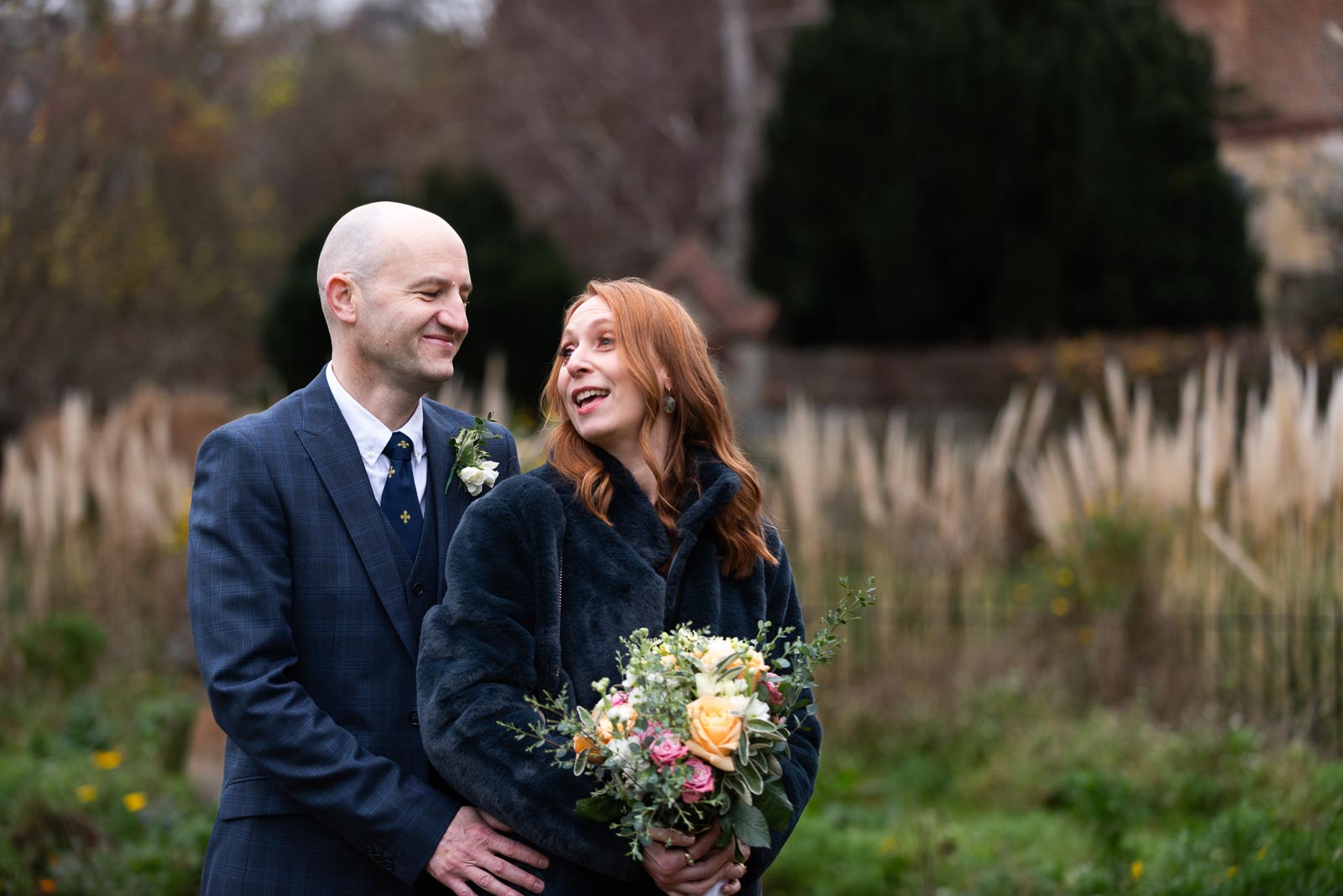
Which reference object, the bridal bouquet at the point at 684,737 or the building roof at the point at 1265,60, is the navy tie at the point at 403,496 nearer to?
the bridal bouquet at the point at 684,737

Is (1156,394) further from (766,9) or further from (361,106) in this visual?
(361,106)

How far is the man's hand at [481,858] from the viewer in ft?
7.20

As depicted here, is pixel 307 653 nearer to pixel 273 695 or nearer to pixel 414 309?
pixel 273 695

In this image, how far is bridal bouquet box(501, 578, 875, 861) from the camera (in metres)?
2.00

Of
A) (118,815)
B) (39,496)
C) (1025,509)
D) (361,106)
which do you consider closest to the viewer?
(118,815)

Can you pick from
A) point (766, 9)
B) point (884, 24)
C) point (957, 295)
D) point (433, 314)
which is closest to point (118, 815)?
point (433, 314)

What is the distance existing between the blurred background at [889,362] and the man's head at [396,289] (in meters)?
0.94

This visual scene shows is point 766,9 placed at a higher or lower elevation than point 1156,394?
higher

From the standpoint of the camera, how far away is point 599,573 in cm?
229

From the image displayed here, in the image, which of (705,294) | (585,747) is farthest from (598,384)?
(705,294)

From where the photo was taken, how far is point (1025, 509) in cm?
928

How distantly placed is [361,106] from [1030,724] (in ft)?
64.8

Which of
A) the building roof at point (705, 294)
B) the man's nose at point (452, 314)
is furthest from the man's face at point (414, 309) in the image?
the building roof at point (705, 294)

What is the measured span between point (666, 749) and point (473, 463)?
769 millimetres
